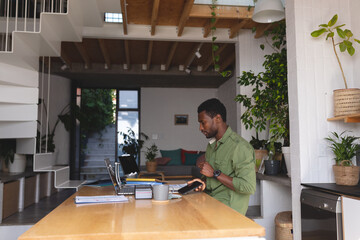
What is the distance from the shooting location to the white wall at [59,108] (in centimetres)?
869

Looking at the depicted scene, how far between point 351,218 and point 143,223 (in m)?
1.59

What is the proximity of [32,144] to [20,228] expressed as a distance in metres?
1.14

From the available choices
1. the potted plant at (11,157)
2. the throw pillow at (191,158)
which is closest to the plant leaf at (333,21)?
the potted plant at (11,157)

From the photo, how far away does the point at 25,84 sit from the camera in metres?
4.37

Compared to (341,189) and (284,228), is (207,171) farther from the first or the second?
(284,228)

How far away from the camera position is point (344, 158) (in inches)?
112

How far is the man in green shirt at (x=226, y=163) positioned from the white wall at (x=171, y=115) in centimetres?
738

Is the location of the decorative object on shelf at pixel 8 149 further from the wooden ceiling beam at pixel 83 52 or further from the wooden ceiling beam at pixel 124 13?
the wooden ceiling beam at pixel 124 13

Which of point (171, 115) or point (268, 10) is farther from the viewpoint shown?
point (171, 115)

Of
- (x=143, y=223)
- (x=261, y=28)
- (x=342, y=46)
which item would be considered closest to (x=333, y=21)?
(x=342, y=46)

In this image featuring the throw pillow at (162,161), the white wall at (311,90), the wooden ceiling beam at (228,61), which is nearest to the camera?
the white wall at (311,90)

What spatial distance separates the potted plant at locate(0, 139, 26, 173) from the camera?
5.58m

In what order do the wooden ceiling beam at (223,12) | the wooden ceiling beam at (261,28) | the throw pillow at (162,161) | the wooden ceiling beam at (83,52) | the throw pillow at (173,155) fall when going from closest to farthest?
1. the wooden ceiling beam at (223,12)
2. the wooden ceiling beam at (261,28)
3. the wooden ceiling beam at (83,52)
4. the throw pillow at (162,161)
5. the throw pillow at (173,155)

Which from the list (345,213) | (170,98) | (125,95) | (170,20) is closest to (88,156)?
(125,95)
